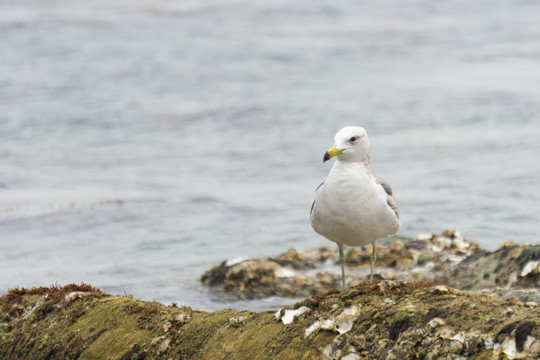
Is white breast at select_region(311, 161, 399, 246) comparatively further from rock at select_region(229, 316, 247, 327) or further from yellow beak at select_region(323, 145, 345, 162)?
rock at select_region(229, 316, 247, 327)

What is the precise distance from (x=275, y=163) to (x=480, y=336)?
12.7 metres

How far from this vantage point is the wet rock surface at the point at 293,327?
4.01 metres

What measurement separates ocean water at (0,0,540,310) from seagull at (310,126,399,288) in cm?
220

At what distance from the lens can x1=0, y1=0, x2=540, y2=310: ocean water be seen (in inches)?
457

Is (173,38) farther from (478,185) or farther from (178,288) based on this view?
(178,288)

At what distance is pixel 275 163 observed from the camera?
16500mm

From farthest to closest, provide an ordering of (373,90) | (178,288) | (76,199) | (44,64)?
(44,64) < (373,90) < (76,199) < (178,288)

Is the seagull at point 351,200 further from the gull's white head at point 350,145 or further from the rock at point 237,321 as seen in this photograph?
the rock at point 237,321

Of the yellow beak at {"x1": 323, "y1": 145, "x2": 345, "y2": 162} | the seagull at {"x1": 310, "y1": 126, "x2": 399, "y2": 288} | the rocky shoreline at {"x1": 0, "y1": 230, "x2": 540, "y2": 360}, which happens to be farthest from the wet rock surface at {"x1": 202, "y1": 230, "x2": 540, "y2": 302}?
the yellow beak at {"x1": 323, "y1": 145, "x2": 345, "y2": 162}

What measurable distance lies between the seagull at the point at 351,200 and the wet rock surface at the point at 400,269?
4.54ft

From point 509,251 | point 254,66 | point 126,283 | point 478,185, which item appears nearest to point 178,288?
point 126,283

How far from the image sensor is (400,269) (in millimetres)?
9234

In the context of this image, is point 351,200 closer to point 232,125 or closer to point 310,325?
point 310,325

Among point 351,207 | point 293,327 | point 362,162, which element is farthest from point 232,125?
point 293,327
